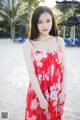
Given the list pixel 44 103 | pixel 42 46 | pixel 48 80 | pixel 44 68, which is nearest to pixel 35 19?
pixel 42 46

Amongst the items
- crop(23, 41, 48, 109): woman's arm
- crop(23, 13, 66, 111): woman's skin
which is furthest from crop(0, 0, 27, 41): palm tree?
crop(23, 41, 48, 109): woman's arm

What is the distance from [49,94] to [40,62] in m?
0.31

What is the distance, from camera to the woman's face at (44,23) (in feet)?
8.52

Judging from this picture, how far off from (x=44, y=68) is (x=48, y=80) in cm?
12

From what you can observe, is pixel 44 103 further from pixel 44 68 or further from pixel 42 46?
pixel 42 46

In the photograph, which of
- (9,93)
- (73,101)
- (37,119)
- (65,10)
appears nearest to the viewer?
(37,119)

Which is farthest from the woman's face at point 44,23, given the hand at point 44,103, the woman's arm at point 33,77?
the hand at point 44,103

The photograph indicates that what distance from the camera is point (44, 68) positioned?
8.32ft

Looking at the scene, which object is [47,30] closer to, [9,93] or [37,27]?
[37,27]

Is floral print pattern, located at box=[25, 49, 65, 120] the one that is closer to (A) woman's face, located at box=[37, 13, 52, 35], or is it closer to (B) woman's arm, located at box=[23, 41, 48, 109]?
(B) woman's arm, located at box=[23, 41, 48, 109]

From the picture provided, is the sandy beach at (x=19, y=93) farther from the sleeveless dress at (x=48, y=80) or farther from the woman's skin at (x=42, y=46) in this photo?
the woman's skin at (x=42, y=46)

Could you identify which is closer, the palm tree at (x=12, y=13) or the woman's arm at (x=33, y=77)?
the woman's arm at (x=33, y=77)

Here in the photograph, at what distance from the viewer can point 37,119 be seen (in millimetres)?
2707

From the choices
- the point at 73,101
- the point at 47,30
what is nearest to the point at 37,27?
the point at 47,30
